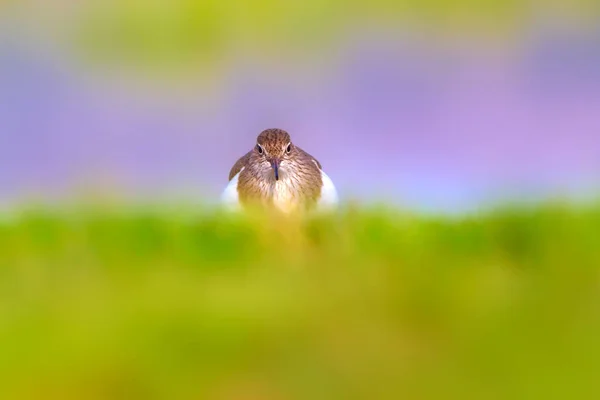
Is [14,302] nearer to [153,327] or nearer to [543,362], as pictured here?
[153,327]

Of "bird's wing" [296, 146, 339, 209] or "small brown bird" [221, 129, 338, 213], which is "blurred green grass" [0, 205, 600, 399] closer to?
"bird's wing" [296, 146, 339, 209]

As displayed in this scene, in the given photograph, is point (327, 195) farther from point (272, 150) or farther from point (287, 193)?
point (272, 150)

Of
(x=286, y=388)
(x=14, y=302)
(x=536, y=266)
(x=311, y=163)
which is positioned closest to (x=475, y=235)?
(x=536, y=266)

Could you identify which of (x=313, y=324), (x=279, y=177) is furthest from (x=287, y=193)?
(x=313, y=324)

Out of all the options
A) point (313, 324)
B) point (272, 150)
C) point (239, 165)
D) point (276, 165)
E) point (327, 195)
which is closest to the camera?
point (313, 324)

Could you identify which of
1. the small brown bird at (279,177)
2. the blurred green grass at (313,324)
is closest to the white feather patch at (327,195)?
the small brown bird at (279,177)
